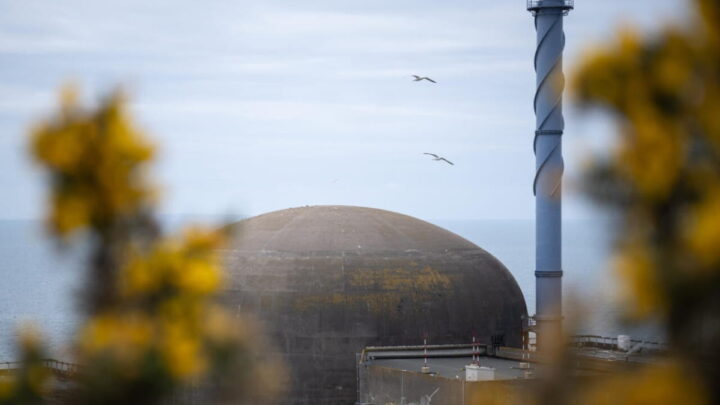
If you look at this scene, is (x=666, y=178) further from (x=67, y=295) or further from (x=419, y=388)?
(x=419, y=388)

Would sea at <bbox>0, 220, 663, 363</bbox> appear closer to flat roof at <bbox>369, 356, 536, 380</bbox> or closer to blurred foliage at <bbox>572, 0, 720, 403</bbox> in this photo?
blurred foliage at <bbox>572, 0, 720, 403</bbox>

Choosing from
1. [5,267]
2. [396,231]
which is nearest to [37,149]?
[396,231]

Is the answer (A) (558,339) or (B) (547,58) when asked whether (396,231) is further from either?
(A) (558,339)

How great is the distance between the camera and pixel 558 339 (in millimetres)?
5520

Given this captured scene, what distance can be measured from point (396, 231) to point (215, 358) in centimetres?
3298

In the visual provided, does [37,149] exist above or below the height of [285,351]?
above

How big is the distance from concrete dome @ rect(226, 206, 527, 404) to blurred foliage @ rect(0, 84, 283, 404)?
28119mm

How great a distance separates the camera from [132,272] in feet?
20.3

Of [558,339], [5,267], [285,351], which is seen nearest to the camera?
[558,339]

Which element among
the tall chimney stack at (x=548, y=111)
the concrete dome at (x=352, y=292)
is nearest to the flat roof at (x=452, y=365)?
the concrete dome at (x=352, y=292)

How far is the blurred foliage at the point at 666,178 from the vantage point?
5.63 meters

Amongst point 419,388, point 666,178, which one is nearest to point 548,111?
point 419,388

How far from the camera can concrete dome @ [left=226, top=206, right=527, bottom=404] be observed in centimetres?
3462

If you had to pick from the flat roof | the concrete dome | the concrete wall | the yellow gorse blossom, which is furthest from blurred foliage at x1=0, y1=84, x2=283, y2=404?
the concrete dome
